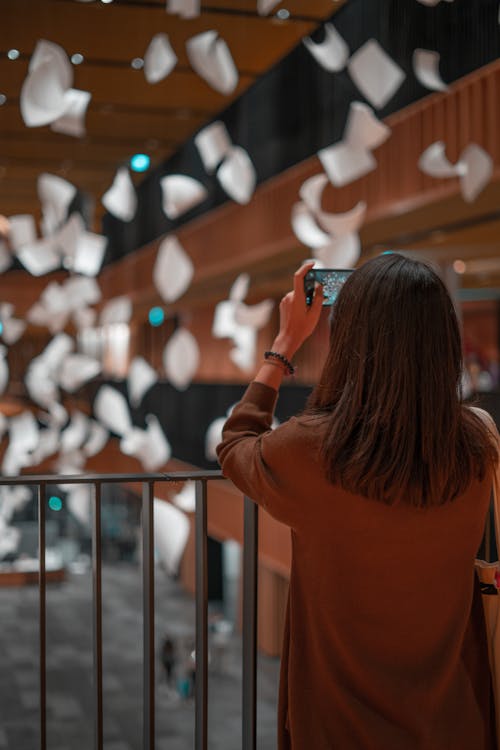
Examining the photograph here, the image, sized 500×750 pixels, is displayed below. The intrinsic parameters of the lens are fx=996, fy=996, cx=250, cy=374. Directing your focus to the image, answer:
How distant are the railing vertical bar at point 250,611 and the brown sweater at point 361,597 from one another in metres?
0.46

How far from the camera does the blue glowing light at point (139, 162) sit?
11797 millimetres

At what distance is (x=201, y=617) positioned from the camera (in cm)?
190

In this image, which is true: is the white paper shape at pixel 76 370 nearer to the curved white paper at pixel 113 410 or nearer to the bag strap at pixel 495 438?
the curved white paper at pixel 113 410

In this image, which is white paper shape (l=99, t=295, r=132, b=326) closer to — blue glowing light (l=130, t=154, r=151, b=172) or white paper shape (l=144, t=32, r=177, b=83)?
white paper shape (l=144, t=32, r=177, b=83)

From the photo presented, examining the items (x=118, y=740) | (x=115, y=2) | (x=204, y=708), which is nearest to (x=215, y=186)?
(x=115, y=2)

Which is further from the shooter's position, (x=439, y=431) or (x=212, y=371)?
(x=212, y=371)

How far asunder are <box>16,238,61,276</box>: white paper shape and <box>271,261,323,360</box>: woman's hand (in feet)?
13.3

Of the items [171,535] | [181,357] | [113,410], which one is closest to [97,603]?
[171,535]

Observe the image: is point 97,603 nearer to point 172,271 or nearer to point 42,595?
point 42,595

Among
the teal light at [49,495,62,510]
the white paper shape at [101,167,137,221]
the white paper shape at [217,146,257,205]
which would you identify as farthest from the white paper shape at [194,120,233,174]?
the teal light at [49,495,62,510]

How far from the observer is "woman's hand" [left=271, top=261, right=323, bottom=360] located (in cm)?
145

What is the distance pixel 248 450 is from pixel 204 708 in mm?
821

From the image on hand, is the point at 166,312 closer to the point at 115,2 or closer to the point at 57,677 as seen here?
the point at 57,677

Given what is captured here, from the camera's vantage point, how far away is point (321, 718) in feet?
4.40
